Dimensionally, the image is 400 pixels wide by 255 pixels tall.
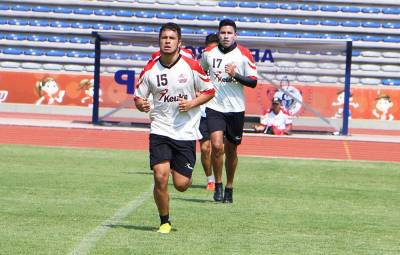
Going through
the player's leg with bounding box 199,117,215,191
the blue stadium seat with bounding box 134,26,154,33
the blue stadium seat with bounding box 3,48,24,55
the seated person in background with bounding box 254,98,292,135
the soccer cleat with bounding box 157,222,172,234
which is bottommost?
the seated person in background with bounding box 254,98,292,135

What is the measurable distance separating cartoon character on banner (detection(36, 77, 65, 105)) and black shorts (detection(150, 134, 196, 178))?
21499 mm

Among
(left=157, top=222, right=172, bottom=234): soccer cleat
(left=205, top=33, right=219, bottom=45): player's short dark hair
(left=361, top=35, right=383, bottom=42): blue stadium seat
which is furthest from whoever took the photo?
(left=361, top=35, right=383, bottom=42): blue stadium seat

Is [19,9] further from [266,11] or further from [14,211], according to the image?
[14,211]

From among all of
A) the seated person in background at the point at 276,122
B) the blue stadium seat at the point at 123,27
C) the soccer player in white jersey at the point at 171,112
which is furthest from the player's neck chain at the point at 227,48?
the blue stadium seat at the point at 123,27

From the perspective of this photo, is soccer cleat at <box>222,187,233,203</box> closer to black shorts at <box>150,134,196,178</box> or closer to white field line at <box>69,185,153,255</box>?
white field line at <box>69,185,153,255</box>

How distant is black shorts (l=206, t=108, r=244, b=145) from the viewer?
11977 millimetres

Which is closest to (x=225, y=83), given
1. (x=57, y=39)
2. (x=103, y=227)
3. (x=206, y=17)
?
(x=103, y=227)

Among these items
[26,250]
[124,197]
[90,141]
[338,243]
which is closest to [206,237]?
[338,243]

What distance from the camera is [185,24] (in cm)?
3234

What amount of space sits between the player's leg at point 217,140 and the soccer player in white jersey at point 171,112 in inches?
94.5

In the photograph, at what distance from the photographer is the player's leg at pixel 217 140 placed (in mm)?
11859

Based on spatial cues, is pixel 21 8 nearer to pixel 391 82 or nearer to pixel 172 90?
pixel 391 82

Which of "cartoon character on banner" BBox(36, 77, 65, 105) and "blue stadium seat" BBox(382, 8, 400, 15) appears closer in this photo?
"cartoon character on banner" BBox(36, 77, 65, 105)

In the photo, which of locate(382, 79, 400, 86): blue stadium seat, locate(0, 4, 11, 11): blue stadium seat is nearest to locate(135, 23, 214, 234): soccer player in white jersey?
locate(382, 79, 400, 86): blue stadium seat
